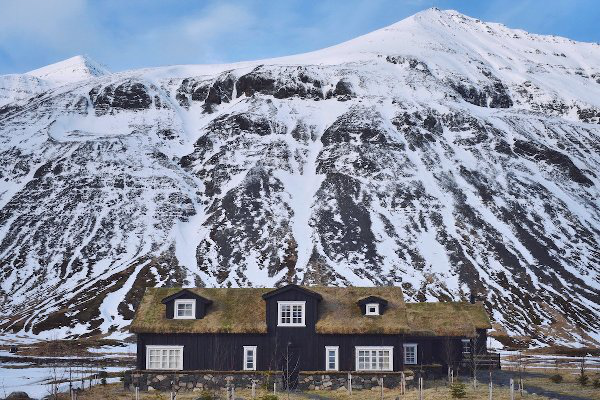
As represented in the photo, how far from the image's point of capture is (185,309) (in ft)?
178

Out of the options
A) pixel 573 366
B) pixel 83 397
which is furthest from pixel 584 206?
pixel 83 397

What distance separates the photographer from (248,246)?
16188cm

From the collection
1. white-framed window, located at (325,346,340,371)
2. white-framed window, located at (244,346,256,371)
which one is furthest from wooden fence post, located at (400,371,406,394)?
white-framed window, located at (244,346,256,371)

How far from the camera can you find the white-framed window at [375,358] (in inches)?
2068

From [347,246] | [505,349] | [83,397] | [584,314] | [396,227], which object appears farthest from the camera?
[396,227]

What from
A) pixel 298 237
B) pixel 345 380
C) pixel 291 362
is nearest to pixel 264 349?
pixel 291 362

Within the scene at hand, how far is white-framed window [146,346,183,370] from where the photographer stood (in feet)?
173

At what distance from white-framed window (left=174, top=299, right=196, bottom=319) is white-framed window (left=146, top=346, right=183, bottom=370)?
2653 mm

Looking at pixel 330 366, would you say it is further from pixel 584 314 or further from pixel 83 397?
pixel 584 314

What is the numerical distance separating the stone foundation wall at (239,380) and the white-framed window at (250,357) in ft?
7.25

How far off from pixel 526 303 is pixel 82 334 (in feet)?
300

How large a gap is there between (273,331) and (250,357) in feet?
9.01

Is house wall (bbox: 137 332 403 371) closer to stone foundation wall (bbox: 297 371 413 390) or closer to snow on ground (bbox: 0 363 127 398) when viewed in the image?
stone foundation wall (bbox: 297 371 413 390)

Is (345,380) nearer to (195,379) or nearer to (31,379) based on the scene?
(195,379)
